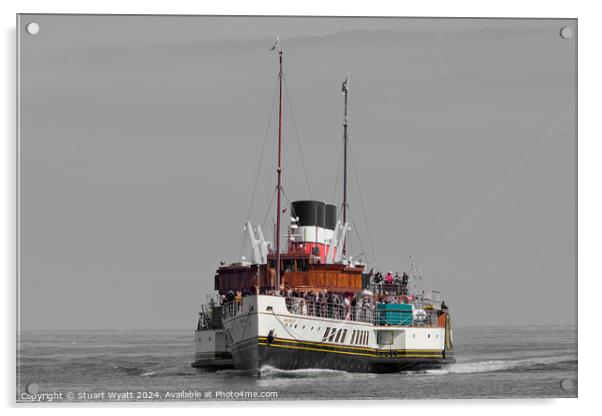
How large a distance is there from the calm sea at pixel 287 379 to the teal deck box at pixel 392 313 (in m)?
2.21

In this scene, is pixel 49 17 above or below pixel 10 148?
above

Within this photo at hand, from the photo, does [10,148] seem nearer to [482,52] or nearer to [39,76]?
[39,76]

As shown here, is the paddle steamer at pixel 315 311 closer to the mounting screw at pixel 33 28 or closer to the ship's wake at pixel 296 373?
the ship's wake at pixel 296 373

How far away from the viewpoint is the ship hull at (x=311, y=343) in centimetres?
4244

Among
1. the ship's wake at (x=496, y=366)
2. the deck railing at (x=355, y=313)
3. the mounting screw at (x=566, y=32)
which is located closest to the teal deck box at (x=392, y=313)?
the deck railing at (x=355, y=313)

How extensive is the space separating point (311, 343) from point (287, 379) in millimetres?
2535

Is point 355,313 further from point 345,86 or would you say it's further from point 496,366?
point 345,86

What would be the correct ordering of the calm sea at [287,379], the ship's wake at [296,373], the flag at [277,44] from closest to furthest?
the calm sea at [287,379] < the flag at [277,44] < the ship's wake at [296,373]

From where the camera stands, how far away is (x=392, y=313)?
4897cm

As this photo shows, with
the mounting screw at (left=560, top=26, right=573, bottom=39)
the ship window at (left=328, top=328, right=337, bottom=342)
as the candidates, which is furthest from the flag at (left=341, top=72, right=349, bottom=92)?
the ship window at (left=328, top=328, right=337, bottom=342)

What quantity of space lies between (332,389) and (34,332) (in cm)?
864

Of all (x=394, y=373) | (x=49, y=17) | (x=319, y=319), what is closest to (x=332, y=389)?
(x=319, y=319)

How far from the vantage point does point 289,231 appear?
A: 52.3 metres

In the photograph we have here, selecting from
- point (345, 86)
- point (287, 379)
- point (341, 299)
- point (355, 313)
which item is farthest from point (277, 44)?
point (341, 299)
